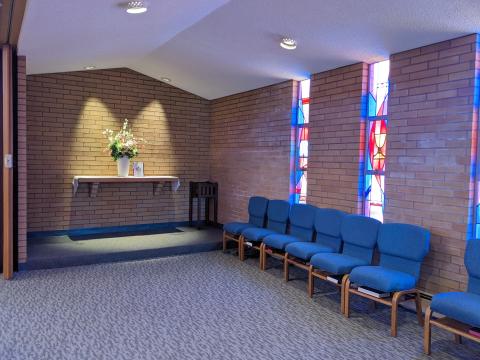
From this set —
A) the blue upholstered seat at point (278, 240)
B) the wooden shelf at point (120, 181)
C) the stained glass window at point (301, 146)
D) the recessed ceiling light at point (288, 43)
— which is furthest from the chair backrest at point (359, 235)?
the wooden shelf at point (120, 181)

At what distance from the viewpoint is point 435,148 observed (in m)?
3.71

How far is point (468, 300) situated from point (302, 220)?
7.36 feet

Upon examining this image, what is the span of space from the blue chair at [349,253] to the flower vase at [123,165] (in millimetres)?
3388

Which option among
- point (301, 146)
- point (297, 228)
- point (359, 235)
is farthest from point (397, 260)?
point (301, 146)

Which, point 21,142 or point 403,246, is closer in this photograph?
point 403,246

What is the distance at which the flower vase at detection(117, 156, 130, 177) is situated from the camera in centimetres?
627

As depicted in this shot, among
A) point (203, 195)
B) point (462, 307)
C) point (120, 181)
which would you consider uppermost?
point (120, 181)

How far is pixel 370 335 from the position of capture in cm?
329

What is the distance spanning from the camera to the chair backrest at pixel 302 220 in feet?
15.8

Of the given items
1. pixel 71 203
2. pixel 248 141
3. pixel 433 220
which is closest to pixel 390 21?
pixel 433 220

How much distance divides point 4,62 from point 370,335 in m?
4.35

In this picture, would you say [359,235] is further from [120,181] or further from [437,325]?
[120,181]

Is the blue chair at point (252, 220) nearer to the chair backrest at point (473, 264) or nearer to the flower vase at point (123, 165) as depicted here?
the flower vase at point (123, 165)

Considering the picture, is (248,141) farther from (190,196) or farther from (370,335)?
(370,335)
